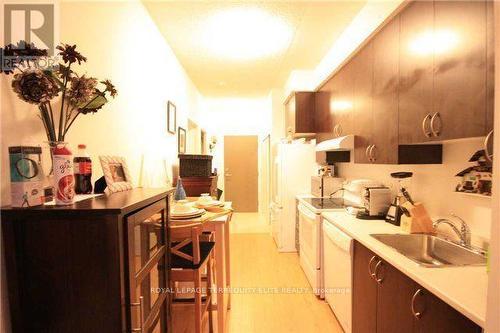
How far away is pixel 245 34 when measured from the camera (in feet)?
8.27

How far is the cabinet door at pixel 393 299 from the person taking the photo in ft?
3.88

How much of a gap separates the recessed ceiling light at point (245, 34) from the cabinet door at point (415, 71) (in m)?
1.17

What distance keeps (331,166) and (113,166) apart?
8.86 ft

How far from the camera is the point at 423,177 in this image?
183 cm

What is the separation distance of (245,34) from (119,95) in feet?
4.87

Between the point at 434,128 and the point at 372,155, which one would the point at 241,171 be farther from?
the point at 434,128

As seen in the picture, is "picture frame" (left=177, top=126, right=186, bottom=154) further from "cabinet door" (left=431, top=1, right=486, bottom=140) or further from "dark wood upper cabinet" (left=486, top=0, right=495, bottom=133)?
"dark wood upper cabinet" (left=486, top=0, right=495, bottom=133)

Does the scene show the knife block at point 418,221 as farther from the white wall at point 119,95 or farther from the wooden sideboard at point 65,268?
the white wall at point 119,95

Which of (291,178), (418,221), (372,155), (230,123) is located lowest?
(418,221)

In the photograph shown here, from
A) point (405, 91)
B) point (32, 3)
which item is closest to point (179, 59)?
point (32, 3)

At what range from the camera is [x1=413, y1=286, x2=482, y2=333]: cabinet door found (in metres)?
0.89

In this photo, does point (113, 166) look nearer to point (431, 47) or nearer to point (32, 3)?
point (32, 3)

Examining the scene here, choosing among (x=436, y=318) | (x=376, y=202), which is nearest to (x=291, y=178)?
(x=376, y=202)

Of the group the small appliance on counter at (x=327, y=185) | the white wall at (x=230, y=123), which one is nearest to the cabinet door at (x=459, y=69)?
the small appliance on counter at (x=327, y=185)
